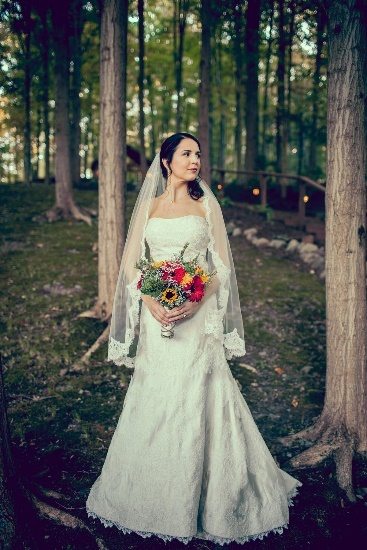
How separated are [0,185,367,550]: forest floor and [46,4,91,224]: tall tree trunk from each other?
198 cm

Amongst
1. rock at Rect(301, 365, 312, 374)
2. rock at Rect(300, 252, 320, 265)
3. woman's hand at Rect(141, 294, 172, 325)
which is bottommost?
rock at Rect(301, 365, 312, 374)

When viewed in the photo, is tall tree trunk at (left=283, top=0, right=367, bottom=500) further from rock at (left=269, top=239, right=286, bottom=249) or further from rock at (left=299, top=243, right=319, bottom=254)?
rock at (left=269, top=239, right=286, bottom=249)

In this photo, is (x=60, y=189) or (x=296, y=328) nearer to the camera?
(x=296, y=328)

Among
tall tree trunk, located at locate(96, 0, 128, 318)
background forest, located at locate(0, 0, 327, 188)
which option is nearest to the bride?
tall tree trunk, located at locate(96, 0, 128, 318)

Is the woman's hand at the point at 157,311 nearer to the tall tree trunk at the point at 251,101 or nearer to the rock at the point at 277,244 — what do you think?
the rock at the point at 277,244

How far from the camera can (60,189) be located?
43.5 ft

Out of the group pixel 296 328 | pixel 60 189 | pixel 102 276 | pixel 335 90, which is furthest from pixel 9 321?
pixel 60 189

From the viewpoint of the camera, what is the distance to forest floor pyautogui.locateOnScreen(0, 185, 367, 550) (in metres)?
3.60

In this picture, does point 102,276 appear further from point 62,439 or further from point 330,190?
point 330,190

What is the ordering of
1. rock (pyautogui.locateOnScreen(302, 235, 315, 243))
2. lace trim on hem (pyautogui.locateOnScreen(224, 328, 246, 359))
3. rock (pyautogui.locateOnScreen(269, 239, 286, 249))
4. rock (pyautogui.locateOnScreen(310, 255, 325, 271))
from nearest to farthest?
lace trim on hem (pyautogui.locateOnScreen(224, 328, 246, 359))
rock (pyautogui.locateOnScreen(310, 255, 325, 271))
rock (pyautogui.locateOnScreen(302, 235, 315, 243))
rock (pyautogui.locateOnScreen(269, 239, 286, 249))

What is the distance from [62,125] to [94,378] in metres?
8.99

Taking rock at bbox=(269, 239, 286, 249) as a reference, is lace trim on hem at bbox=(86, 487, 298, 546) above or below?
below

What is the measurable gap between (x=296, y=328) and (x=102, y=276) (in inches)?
123

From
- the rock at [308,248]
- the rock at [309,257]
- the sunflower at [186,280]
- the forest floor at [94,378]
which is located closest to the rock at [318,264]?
the rock at [309,257]
